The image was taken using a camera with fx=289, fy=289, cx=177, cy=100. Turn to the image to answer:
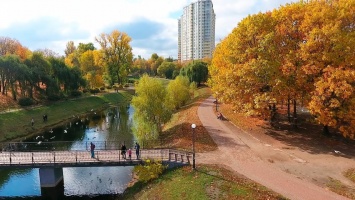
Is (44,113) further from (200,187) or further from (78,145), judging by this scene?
(200,187)

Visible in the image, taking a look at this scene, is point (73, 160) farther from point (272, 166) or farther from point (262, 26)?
point (262, 26)

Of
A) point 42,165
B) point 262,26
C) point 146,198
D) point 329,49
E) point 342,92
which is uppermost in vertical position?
point 262,26

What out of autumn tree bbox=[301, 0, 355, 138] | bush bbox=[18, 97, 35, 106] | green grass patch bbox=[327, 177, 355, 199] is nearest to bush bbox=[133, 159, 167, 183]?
green grass patch bbox=[327, 177, 355, 199]

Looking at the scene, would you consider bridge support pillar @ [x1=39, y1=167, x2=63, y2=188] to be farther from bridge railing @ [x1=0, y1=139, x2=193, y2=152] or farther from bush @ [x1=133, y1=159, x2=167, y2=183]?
bridge railing @ [x1=0, y1=139, x2=193, y2=152]

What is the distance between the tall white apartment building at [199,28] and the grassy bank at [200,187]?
495ft

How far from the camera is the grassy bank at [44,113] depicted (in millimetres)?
44750

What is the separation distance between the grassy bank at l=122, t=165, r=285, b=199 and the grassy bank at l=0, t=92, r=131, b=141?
2885 cm

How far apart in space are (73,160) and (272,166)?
1749 centimetres

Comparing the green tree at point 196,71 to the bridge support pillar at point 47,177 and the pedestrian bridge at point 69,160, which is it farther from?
the bridge support pillar at point 47,177

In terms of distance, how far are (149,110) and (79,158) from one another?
455 inches

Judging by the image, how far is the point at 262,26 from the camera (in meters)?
33.5

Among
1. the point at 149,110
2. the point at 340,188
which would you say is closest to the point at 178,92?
the point at 149,110

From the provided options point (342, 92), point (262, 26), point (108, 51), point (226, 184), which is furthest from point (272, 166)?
point (108, 51)

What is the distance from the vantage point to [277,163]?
26.1 m
